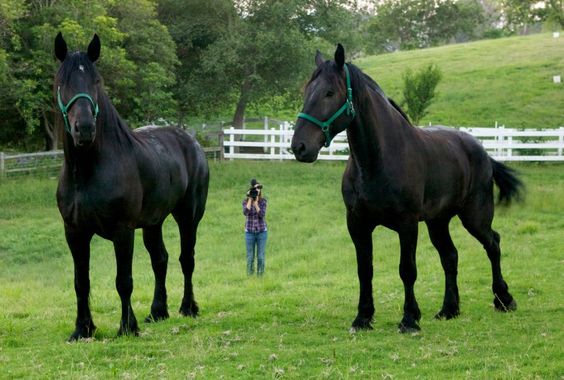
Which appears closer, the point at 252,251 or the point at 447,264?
the point at 447,264

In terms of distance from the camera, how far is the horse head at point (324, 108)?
7.12 meters

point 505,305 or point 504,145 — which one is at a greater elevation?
point 504,145

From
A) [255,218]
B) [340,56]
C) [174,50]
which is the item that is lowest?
[255,218]

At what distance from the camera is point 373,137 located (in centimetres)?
772

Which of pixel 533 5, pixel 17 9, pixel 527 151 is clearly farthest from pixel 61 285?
pixel 533 5

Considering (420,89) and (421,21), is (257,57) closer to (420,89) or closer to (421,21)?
(420,89)

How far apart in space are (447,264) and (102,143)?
4344 mm

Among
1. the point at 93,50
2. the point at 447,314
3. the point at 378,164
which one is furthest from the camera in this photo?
the point at 447,314

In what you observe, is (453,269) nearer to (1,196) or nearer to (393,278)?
(393,278)

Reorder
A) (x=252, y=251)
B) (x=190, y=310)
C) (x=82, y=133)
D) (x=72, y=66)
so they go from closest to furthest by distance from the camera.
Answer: (x=82, y=133) → (x=72, y=66) → (x=190, y=310) → (x=252, y=251)

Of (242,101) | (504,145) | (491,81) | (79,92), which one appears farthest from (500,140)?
(79,92)

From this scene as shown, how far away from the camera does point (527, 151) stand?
27.3 meters

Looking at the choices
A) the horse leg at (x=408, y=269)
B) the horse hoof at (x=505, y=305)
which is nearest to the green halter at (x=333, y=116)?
the horse leg at (x=408, y=269)

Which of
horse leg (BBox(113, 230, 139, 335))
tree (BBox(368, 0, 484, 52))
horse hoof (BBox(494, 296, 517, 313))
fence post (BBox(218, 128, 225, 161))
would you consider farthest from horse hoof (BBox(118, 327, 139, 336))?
tree (BBox(368, 0, 484, 52))
